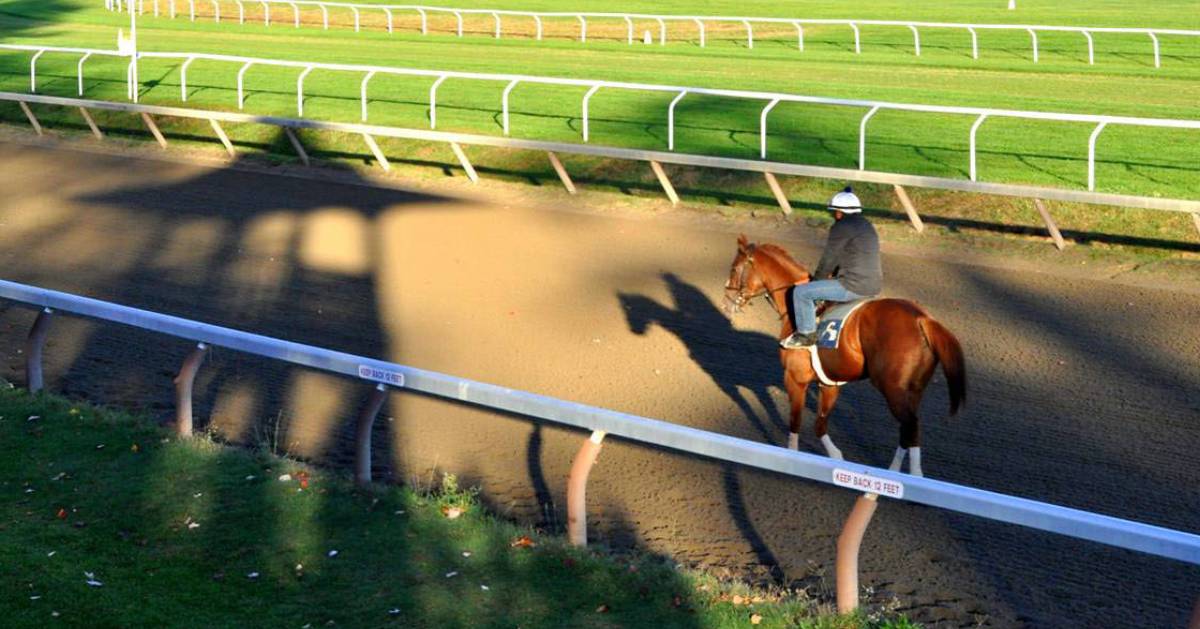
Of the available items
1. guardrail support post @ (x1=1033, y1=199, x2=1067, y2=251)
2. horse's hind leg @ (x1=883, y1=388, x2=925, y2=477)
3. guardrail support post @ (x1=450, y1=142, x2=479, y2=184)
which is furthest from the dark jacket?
guardrail support post @ (x1=450, y1=142, x2=479, y2=184)

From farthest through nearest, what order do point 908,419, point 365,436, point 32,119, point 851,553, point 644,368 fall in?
point 32,119 → point 644,368 → point 908,419 → point 365,436 → point 851,553

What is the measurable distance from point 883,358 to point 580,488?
2292mm

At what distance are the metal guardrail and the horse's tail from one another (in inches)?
228

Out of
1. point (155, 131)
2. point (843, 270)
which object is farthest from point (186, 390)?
point (155, 131)

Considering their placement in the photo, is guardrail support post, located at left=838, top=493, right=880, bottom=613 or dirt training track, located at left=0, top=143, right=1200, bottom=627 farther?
dirt training track, located at left=0, top=143, right=1200, bottom=627

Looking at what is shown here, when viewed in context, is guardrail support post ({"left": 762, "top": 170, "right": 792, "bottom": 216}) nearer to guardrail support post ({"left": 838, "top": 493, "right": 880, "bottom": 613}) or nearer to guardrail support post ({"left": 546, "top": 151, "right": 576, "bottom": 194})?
guardrail support post ({"left": 546, "top": 151, "right": 576, "bottom": 194})

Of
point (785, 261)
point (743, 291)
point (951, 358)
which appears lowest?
point (743, 291)

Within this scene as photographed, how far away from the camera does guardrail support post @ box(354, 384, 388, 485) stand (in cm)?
773

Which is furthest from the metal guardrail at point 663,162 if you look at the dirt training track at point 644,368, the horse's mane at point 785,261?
the horse's mane at point 785,261

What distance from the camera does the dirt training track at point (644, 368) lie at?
7277mm

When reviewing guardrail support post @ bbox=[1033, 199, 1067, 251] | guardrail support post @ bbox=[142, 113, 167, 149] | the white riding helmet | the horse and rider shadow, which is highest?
the white riding helmet

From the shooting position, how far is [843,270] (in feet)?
28.7

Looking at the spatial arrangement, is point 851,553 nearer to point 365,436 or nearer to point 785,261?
point 365,436

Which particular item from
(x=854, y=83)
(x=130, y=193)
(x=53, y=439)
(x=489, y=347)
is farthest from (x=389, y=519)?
(x=854, y=83)
